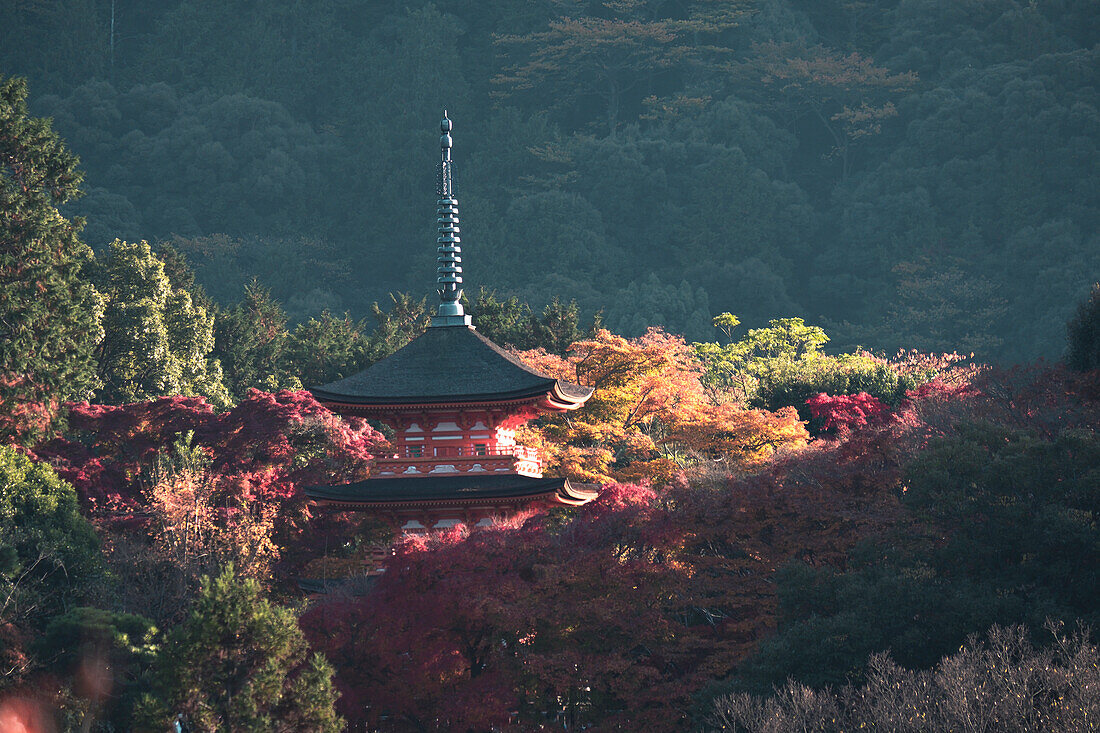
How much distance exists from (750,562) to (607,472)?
1073cm

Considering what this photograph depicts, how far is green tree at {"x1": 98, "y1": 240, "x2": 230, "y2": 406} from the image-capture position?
41531mm

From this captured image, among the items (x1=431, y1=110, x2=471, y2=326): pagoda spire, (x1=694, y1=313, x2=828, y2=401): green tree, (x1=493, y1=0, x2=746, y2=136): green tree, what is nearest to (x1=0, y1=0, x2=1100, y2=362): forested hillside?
(x1=493, y1=0, x2=746, y2=136): green tree

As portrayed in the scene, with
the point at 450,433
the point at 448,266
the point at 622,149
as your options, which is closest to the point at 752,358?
the point at 622,149

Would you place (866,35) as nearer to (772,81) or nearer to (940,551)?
(772,81)

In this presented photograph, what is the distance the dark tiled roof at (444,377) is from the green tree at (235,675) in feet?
27.4

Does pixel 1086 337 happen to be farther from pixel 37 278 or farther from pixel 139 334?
pixel 139 334

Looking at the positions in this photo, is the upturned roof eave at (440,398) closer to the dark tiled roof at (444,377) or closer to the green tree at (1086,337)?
the dark tiled roof at (444,377)

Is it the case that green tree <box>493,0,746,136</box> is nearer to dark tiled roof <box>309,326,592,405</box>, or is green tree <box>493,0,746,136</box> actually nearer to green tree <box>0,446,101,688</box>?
dark tiled roof <box>309,326,592,405</box>

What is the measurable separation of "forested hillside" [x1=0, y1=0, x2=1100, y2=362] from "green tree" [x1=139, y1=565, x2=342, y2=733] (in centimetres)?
4810

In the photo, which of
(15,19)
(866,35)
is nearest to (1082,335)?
(866,35)

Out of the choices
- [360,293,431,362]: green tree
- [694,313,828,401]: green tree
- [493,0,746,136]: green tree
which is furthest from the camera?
[493,0,746,136]: green tree

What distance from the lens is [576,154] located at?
246 feet

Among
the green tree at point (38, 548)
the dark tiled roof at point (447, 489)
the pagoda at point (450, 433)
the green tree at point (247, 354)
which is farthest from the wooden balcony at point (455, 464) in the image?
the green tree at point (247, 354)

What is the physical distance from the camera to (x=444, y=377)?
26391 mm
